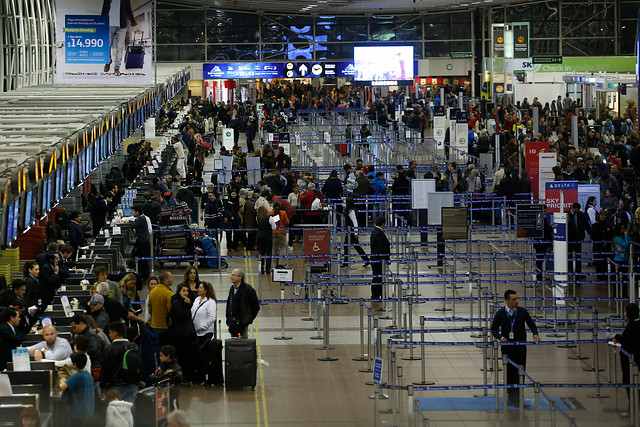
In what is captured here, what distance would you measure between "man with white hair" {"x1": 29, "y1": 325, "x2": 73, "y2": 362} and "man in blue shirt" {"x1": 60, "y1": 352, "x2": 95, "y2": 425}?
1.35 meters

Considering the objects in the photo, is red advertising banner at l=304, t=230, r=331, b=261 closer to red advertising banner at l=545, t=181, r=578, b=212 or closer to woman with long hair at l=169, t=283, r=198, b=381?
red advertising banner at l=545, t=181, r=578, b=212

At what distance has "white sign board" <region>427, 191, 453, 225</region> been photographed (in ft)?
75.4

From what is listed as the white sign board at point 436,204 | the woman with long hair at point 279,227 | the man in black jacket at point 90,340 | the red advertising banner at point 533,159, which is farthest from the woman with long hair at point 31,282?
the red advertising banner at point 533,159

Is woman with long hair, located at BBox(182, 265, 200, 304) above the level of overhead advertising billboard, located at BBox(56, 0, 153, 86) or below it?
below

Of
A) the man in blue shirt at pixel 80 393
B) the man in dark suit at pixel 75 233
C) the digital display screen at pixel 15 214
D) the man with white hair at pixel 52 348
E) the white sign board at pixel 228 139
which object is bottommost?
the man in blue shirt at pixel 80 393

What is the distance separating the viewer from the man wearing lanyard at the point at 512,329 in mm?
12562

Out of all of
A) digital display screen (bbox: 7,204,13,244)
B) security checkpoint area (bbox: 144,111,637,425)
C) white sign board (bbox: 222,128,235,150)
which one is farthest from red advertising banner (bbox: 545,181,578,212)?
white sign board (bbox: 222,128,235,150)

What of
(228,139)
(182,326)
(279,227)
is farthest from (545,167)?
(228,139)

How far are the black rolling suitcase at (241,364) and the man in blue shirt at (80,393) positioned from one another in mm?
3120

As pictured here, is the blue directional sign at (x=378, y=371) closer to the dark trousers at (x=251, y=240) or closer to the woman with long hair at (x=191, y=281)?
the woman with long hair at (x=191, y=281)

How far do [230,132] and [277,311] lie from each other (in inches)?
797

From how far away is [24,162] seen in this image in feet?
46.5

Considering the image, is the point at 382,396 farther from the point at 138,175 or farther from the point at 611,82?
the point at 611,82

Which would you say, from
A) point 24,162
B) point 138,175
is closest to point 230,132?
point 138,175
